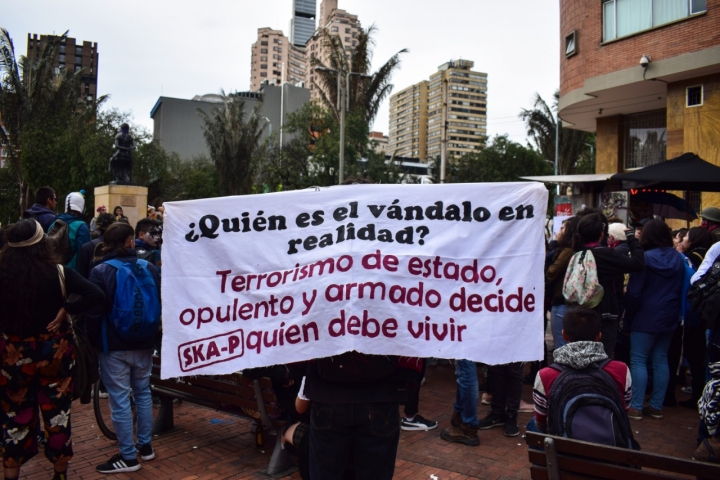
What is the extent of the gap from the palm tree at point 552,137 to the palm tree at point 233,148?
20267 mm

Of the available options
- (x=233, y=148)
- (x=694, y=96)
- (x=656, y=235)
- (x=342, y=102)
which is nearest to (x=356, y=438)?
(x=656, y=235)

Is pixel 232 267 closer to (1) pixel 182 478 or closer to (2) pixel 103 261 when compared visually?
(2) pixel 103 261

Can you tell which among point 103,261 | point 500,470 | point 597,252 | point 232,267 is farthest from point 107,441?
point 597,252

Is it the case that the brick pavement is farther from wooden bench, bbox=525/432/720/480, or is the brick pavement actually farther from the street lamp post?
the street lamp post

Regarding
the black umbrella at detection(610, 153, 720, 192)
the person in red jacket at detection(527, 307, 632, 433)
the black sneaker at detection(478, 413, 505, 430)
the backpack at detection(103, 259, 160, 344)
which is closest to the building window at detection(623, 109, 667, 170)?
the black umbrella at detection(610, 153, 720, 192)

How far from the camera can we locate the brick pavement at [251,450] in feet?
15.0

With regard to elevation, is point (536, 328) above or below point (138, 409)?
above

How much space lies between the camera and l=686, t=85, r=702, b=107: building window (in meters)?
15.9

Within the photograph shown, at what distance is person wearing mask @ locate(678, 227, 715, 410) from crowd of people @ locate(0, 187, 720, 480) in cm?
1

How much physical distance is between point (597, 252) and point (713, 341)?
1.15 meters

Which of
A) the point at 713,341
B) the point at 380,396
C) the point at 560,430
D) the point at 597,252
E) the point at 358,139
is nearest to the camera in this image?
the point at 380,396

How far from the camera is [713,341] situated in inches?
175

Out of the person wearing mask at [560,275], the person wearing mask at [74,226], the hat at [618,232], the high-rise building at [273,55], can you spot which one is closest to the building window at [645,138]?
the hat at [618,232]

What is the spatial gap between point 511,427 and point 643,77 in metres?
14.5
